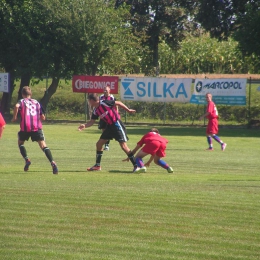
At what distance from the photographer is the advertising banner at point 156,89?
35.6m

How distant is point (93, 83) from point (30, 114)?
24.0 meters

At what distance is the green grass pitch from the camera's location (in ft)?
24.4

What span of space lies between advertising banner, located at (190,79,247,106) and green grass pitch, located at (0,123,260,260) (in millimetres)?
17468

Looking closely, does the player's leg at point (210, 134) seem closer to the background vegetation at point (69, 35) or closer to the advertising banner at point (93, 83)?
the background vegetation at point (69, 35)

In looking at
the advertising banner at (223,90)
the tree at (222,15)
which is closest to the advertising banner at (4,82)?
the advertising banner at (223,90)

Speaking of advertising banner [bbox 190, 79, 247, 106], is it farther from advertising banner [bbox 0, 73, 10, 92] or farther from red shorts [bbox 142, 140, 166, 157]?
red shorts [bbox 142, 140, 166, 157]

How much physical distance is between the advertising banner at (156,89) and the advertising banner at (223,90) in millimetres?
576

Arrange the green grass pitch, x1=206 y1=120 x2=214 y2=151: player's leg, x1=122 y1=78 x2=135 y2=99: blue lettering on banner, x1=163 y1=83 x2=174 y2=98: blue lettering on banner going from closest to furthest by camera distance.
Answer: the green grass pitch
x1=206 y1=120 x2=214 y2=151: player's leg
x1=163 y1=83 x2=174 y2=98: blue lettering on banner
x1=122 y1=78 x2=135 y2=99: blue lettering on banner

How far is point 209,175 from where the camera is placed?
1438 centimetres

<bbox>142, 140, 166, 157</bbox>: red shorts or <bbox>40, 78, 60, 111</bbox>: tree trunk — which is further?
<bbox>40, 78, 60, 111</bbox>: tree trunk

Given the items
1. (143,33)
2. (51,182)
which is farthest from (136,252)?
(143,33)

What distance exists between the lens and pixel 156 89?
36.5 m

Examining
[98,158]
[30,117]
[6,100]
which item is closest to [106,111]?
[98,158]

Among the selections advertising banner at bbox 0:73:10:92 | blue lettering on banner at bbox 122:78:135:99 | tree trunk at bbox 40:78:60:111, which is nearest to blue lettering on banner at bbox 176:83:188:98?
blue lettering on banner at bbox 122:78:135:99
